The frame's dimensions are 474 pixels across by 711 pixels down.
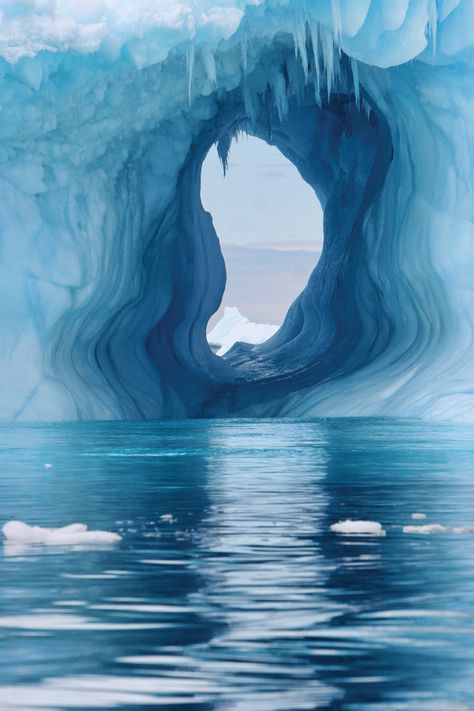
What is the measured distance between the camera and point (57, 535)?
4984 mm

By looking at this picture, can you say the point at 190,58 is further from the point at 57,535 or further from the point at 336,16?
the point at 57,535

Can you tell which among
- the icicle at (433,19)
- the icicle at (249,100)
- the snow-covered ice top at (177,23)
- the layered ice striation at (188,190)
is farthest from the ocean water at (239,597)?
the icicle at (249,100)

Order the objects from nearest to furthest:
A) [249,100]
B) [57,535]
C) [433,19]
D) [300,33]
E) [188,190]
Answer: [57,535] < [433,19] < [300,33] < [249,100] < [188,190]

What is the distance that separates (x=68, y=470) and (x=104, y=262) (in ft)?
30.1

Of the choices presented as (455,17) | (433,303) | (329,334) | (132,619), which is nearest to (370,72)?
(455,17)

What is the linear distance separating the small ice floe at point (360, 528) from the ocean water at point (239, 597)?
0.28 ft

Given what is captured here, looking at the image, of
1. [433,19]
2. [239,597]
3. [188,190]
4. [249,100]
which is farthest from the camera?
[188,190]

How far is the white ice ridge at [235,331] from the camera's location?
133 ft

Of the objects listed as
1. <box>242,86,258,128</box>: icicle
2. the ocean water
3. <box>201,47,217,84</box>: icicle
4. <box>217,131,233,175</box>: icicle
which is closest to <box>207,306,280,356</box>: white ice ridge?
<box>217,131,233,175</box>: icicle

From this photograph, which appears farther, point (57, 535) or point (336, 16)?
point (336, 16)

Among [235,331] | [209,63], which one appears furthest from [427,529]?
[235,331]

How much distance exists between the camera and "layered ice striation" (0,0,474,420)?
1530 cm

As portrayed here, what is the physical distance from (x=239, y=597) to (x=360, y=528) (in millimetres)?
1640

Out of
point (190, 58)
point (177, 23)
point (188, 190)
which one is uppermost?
point (177, 23)
